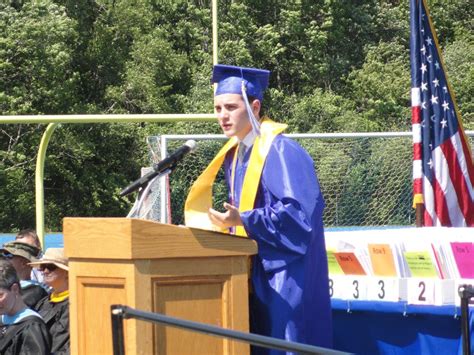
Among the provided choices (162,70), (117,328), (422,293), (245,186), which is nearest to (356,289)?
(422,293)

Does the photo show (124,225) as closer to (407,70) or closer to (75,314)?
(75,314)

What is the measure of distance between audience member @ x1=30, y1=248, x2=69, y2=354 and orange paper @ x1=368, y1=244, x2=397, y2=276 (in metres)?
1.66

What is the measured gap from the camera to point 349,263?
5742 mm

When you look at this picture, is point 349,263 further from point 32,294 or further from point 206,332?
point 206,332

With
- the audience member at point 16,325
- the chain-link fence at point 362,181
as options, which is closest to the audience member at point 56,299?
the audience member at point 16,325

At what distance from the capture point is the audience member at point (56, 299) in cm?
602

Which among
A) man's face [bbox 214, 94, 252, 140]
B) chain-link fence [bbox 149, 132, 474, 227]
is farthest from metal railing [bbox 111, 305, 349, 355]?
chain-link fence [bbox 149, 132, 474, 227]

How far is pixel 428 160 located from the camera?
7.83m

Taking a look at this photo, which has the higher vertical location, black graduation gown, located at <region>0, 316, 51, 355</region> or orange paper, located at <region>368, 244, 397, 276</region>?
orange paper, located at <region>368, 244, 397, 276</region>

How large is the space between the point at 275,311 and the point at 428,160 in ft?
11.8

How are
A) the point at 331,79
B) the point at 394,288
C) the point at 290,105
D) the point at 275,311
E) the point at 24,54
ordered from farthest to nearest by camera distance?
the point at 331,79
the point at 290,105
the point at 24,54
the point at 394,288
the point at 275,311

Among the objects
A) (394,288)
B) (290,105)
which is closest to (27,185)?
(290,105)

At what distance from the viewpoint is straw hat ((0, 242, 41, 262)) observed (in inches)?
283

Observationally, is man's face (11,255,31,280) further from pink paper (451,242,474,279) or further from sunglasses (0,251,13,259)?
pink paper (451,242,474,279)
